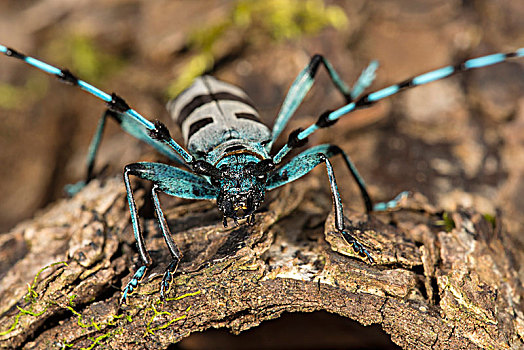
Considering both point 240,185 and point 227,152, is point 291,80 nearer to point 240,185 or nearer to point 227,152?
point 227,152

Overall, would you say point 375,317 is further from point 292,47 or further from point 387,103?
point 292,47

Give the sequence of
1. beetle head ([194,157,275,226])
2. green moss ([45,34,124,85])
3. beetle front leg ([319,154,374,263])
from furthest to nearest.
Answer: green moss ([45,34,124,85])
beetle head ([194,157,275,226])
beetle front leg ([319,154,374,263])

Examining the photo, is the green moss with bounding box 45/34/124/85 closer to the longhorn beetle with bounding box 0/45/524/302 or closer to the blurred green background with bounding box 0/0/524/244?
the blurred green background with bounding box 0/0/524/244

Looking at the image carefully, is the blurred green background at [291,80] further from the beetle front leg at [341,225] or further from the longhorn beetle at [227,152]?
the beetle front leg at [341,225]

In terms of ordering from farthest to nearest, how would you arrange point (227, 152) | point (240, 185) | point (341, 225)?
A: point (227, 152) < point (240, 185) < point (341, 225)

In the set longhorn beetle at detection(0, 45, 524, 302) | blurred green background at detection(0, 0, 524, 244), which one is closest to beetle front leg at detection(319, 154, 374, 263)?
longhorn beetle at detection(0, 45, 524, 302)

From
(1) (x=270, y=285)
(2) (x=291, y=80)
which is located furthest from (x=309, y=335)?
(2) (x=291, y=80)
